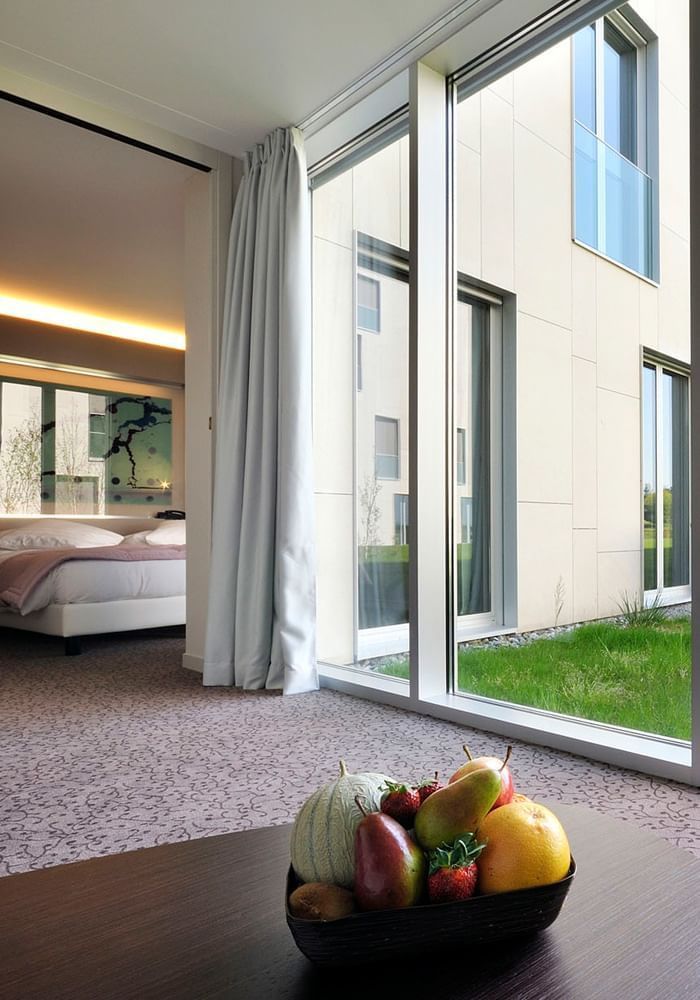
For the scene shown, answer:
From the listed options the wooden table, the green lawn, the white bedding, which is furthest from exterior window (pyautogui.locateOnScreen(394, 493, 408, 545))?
the wooden table

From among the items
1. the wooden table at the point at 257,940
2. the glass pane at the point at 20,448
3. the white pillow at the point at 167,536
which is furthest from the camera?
the glass pane at the point at 20,448

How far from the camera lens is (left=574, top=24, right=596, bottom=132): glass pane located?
2.57m

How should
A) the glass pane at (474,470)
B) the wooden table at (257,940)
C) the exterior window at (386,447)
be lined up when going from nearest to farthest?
the wooden table at (257,940) < the glass pane at (474,470) < the exterior window at (386,447)

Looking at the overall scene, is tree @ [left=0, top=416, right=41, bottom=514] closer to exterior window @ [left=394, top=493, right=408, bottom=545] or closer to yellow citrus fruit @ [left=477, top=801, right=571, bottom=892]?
exterior window @ [left=394, top=493, right=408, bottom=545]

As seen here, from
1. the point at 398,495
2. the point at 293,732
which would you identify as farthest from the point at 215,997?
the point at 398,495

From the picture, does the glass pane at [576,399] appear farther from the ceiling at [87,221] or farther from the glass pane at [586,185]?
the ceiling at [87,221]

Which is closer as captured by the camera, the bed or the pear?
the pear

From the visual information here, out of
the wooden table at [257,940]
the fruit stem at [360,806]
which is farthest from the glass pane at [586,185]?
the fruit stem at [360,806]

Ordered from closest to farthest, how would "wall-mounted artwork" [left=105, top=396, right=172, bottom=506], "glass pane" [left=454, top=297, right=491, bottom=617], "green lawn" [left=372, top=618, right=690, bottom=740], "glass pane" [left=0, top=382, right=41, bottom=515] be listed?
"green lawn" [left=372, top=618, right=690, bottom=740], "glass pane" [left=454, top=297, right=491, bottom=617], "glass pane" [left=0, top=382, right=41, bottom=515], "wall-mounted artwork" [left=105, top=396, right=172, bottom=506]

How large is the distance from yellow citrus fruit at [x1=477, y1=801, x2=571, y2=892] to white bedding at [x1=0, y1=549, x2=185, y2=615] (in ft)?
12.6

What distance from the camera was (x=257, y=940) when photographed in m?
0.66

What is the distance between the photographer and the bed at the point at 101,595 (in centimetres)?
414

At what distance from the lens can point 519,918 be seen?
0.64m

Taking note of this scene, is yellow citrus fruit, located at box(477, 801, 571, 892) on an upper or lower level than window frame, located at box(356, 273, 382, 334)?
lower
